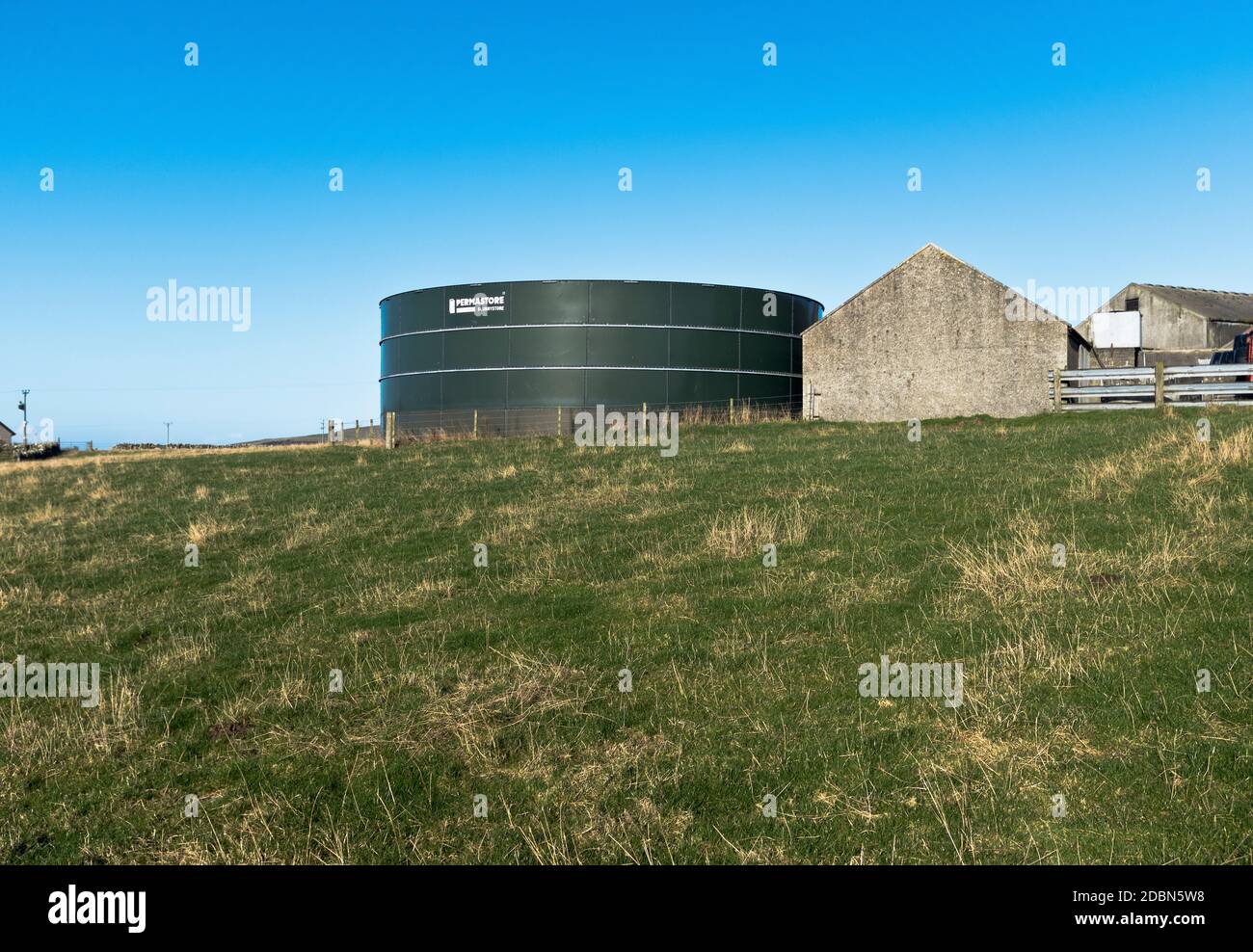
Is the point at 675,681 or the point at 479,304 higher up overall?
the point at 479,304

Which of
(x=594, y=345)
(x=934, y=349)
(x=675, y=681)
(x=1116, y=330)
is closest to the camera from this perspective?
(x=675, y=681)

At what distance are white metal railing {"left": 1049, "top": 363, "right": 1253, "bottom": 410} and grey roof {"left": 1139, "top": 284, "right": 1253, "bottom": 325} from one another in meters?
33.4

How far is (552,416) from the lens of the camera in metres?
45.1

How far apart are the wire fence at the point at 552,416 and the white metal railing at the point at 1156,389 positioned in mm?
14135

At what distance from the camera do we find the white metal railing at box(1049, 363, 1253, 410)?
29.0 metres

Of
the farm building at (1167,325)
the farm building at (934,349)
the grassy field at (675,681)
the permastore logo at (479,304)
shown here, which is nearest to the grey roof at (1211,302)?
the farm building at (1167,325)

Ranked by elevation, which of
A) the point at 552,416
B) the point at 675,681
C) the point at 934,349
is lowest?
the point at 675,681

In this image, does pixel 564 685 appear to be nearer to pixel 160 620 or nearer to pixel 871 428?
pixel 160 620

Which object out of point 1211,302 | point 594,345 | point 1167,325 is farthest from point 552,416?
point 1211,302

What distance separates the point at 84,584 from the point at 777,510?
35.2ft

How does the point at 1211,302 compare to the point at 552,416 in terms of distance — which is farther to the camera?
the point at 1211,302

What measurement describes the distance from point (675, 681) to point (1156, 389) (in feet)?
87.4

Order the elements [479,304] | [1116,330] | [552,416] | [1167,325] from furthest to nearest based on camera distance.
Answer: [1167,325], [1116,330], [479,304], [552,416]

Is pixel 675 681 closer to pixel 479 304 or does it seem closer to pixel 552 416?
pixel 552 416
